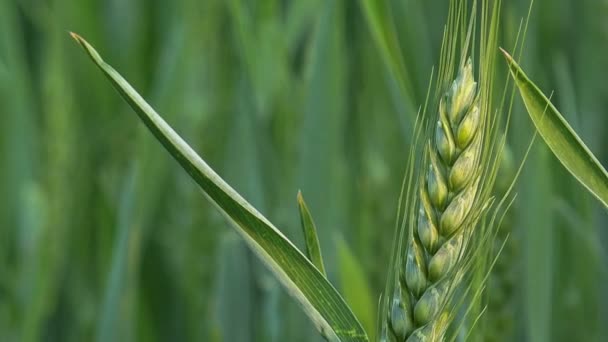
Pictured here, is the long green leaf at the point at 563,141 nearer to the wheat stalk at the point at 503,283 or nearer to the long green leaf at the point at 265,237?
the long green leaf at the point at 265,237

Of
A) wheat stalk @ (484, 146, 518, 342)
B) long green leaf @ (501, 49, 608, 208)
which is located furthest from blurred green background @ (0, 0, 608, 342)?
long green leaf @ (501, 49, 608, 208)

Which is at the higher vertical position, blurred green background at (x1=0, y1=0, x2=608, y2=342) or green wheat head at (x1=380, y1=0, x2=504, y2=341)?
green wheat head at (x1=380, y1=0, x2=504, y2=341)

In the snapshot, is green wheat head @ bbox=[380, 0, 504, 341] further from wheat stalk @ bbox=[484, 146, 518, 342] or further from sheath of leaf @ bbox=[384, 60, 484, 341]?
wheat stalk @ bbox=[484, 146, 518, 342]

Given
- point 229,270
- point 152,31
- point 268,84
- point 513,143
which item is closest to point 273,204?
point 229,270

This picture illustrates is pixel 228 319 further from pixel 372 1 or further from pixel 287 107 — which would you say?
pixel 372 1

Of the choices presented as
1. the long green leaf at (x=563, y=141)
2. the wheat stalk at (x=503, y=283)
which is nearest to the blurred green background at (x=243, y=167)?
the wheat stalk at (x=503, y=283)

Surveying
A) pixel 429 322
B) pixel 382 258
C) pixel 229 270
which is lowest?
→ pixel 382 258
